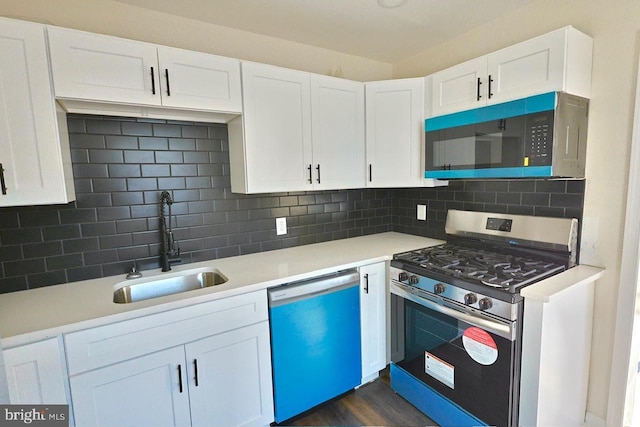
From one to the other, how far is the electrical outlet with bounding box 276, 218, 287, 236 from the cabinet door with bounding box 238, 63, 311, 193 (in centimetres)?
39

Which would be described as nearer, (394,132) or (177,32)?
→ (177,32)

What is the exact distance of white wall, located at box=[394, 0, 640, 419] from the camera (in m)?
1.58

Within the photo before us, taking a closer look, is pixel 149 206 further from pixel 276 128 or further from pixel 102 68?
pixel 276 128

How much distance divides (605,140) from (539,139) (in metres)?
0.38

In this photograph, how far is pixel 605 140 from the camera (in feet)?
5.46

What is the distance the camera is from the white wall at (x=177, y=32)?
1.67 metres

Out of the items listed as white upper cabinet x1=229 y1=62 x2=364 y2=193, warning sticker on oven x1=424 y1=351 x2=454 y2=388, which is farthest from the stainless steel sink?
warning sticker on oven x1=424 y1=351 x2=454 y2=388

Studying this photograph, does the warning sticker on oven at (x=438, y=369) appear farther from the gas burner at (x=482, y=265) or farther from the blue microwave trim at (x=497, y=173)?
the blue microwave trim at (x=497, y=173)

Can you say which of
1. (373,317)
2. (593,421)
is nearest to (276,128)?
(373,317)

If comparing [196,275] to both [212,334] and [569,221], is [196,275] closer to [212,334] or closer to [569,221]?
[212,334]

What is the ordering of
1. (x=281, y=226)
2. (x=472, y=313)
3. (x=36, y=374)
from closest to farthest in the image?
(x=36, y=374) → (x=472, y=313) → (x=281, y=226)

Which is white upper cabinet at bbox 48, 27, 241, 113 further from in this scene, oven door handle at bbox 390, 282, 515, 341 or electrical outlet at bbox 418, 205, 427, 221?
electrical outlet at bbox 418, 205, 427, 221

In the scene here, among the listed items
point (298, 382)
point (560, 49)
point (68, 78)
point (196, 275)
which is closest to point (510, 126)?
point (560, 49)

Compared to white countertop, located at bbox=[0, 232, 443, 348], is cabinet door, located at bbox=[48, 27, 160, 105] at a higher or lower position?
higher
